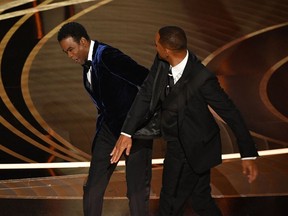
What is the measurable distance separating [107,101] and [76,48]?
33 centimetres

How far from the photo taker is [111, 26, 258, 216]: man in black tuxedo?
8.73 ft

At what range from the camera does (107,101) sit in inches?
115

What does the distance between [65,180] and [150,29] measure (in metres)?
2.99

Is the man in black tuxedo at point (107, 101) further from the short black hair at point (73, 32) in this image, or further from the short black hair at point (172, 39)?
the short black hair at point (172, 39)

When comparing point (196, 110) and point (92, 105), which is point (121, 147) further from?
point (92, 105)

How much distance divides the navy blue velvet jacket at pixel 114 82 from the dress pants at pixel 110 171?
12 centimetres

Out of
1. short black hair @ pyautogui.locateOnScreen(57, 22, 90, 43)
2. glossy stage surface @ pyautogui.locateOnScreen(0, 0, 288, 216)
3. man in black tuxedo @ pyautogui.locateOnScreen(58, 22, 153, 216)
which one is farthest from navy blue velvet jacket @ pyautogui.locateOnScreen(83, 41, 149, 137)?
glossy stage surface @ pyautogui.locateOnScreen(0, 0, 288, 216)

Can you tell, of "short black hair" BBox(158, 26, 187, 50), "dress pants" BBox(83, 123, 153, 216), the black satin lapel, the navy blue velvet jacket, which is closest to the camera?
"short black hair" BBox(158, 26, 187, 50)

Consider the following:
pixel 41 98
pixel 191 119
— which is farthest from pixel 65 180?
pixel 191 119

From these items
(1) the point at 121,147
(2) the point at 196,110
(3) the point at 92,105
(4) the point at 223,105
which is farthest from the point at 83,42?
(3) the point at 92,105

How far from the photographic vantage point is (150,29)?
6.82 m

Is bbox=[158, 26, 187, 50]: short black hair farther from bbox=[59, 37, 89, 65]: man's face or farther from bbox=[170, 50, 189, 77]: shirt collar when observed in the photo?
bbox=[59, 37, 89, 65]: man's face

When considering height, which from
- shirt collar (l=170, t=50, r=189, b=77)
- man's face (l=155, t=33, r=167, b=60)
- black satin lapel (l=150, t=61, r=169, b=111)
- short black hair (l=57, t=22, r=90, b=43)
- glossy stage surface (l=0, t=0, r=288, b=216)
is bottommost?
glossy stage surface (l=0, t=0, r=288, b=216)

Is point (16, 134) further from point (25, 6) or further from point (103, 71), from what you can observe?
point (25, 6)
